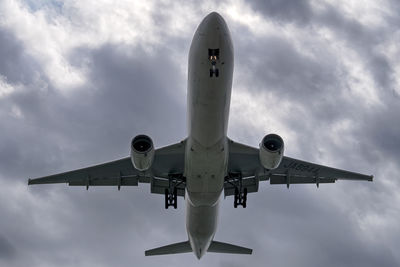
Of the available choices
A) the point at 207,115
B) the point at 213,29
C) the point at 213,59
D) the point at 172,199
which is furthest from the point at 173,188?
the point at 213,29

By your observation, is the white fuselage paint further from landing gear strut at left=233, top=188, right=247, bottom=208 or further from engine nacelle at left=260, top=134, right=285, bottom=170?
landing gear strut at left=233, top=188, right=247, bottom=208

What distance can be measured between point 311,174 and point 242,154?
5059 millimetres

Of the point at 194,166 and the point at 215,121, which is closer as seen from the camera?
the point at 215,121

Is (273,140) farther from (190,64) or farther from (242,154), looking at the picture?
(190,64)

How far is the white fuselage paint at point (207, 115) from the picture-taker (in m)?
20.7

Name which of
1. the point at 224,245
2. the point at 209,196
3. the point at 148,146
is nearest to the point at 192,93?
the point at 148,146

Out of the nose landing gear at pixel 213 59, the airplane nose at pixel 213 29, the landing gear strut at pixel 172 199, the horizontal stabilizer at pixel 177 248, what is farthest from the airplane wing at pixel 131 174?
the airplane nose at pixel 213 29

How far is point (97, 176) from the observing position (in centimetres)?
2980

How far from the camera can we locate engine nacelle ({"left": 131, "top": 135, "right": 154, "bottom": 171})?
2339 centimetres

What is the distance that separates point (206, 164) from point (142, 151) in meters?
2.91

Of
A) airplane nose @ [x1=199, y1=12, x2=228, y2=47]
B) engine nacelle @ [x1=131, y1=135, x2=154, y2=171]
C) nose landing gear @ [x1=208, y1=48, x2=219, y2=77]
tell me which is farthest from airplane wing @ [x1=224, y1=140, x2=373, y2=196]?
airplane nose @ [x1=199, y1=12, x2=228, y2=47]

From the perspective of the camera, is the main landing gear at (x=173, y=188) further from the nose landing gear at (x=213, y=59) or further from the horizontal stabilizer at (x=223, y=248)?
the nose landing gear at (x=213, y=59)

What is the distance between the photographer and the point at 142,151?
23.5 m

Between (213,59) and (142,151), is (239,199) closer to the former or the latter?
(142,151)
